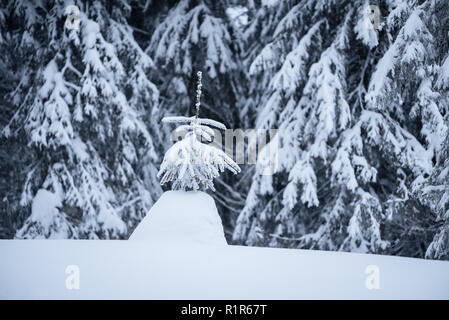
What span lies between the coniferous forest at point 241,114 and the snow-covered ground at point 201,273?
316cm

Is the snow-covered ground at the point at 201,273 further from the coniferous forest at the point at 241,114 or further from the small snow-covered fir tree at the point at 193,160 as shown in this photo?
the coniferous forest at the point at 241,114

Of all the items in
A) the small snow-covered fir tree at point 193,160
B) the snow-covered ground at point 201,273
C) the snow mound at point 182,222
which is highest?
the small snow-covered fir tree at point 193,160

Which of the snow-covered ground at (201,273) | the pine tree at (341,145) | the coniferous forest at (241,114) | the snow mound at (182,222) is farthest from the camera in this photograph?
the coniferous forest at (241,114)

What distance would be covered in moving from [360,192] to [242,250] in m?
4.03

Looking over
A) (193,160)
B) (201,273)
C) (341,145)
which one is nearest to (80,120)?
(341,145)

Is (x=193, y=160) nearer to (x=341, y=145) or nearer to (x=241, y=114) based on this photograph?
(x=341, y=145)

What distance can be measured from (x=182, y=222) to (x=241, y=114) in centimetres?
833

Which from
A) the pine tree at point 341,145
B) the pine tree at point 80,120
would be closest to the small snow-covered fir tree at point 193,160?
the pine tree at point 341,145

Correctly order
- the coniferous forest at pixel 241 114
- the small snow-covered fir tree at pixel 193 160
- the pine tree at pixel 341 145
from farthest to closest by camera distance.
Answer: the coniferous forest at pixel 241 114 → the pine tree at pixel 341 145 → the small snow-covered fir tree at pixel 193 160

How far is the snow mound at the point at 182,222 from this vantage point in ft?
19.9

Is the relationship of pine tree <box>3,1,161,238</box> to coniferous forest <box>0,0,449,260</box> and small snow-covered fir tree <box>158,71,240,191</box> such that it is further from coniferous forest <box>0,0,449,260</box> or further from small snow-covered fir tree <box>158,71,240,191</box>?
small snow-covered fir tree <box>158,71,240,191</box>

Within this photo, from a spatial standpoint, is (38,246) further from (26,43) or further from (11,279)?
(26,43)

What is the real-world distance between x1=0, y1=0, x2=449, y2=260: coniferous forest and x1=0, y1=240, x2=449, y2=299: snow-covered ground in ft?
10.4

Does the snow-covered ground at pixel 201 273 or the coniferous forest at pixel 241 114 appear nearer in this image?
the snow-covered ground at pixel 201 273
